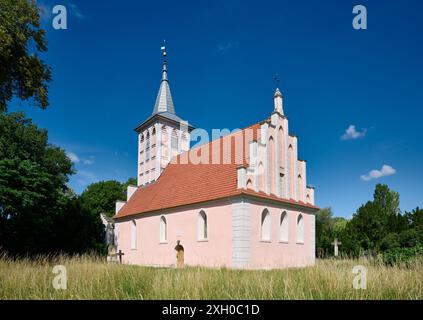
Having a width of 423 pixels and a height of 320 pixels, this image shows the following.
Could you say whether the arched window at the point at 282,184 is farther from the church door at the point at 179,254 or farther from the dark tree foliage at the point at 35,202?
the dark tree foliage at the point at 35,202

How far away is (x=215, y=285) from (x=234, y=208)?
12.5m

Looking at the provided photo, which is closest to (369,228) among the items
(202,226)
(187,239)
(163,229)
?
(202,226)

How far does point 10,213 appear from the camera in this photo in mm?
24969

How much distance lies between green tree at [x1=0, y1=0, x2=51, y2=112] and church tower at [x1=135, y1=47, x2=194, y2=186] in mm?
18394

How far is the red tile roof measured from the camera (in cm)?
2161

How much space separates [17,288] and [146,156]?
27531mm

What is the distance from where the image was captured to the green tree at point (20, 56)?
12.9m

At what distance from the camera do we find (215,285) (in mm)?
7629

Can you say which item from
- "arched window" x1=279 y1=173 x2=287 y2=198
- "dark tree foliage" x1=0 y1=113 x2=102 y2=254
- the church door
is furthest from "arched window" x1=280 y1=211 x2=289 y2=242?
"dark tree foliage" x1=0 y1=113 x2=102 y2=254

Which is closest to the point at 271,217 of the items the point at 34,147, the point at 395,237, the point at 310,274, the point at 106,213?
the point at 395,237

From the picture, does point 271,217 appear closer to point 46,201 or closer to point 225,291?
point 225,291

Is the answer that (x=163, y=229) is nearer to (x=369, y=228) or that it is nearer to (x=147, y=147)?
(x=147, y=147)

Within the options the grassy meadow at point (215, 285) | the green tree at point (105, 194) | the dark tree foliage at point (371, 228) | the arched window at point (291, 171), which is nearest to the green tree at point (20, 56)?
the grassy meadow at point (215, 285)

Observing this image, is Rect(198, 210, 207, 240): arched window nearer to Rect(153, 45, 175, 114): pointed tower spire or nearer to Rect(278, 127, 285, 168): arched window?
Rect(278, 127, 285, 168): arched window
